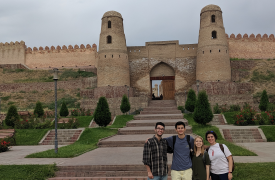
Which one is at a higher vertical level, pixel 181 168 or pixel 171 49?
pixel 171 49

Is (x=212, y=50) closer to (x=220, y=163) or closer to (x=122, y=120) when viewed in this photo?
(x=122, y=120)

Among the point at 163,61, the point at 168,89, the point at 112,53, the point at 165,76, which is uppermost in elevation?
the point at 112,53

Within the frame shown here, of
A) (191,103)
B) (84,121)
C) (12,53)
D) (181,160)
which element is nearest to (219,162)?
(181,160)

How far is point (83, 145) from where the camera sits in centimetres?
938

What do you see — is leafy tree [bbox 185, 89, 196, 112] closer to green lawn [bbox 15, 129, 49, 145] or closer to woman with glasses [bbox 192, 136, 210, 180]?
green lawn [bbox 15, 129, 49, 145]

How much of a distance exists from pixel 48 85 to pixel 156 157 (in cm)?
2388

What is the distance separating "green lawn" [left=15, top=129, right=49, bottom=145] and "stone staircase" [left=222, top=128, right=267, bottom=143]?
7.93m

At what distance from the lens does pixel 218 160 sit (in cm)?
340

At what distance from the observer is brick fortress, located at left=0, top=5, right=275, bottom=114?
20203mm

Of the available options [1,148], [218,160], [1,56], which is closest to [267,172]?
[218,160]

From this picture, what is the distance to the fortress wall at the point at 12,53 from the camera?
3262 cm

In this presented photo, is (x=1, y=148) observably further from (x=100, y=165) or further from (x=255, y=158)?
(x=255, y=158)

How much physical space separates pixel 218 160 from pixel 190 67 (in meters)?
20.8

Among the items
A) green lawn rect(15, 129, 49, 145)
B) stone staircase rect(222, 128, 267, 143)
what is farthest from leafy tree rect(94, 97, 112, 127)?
stone staircase rect(222, 128, 267, 143)
